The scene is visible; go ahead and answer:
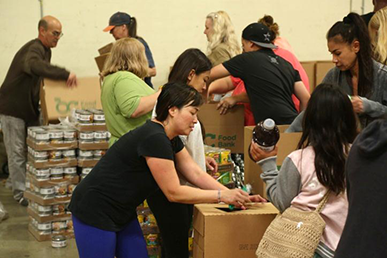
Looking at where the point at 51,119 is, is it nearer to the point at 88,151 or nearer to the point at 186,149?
the point at 88,151

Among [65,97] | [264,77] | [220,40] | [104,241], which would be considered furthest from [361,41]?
[65,97]

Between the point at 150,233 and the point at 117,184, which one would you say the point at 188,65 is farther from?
the point at 150,233

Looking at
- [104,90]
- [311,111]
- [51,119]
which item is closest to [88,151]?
[51,119]

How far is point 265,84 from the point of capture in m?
3.96

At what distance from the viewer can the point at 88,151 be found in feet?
16.0

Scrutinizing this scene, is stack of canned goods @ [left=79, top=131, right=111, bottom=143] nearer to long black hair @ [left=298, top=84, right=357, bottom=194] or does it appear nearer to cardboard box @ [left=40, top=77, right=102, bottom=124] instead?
cardboard box @ [left=40, top=77, right=102, bottom=124]

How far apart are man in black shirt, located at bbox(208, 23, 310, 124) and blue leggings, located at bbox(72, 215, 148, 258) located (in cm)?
148

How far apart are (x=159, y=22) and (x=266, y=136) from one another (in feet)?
16.8

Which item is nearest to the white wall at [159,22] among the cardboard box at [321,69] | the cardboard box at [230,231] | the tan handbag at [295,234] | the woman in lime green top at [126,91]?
the cardboard box at [321,69]

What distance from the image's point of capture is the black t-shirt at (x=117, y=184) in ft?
8.70

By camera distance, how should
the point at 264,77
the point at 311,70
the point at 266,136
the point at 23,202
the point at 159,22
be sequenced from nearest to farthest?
the point at 266,136, the point at 264,77, the point at 23,202, the point at 311,70, the point at 159,22

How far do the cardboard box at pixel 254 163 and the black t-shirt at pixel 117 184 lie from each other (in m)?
0.56

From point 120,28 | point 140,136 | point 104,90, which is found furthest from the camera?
point 120,28

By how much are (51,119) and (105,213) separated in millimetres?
3008
